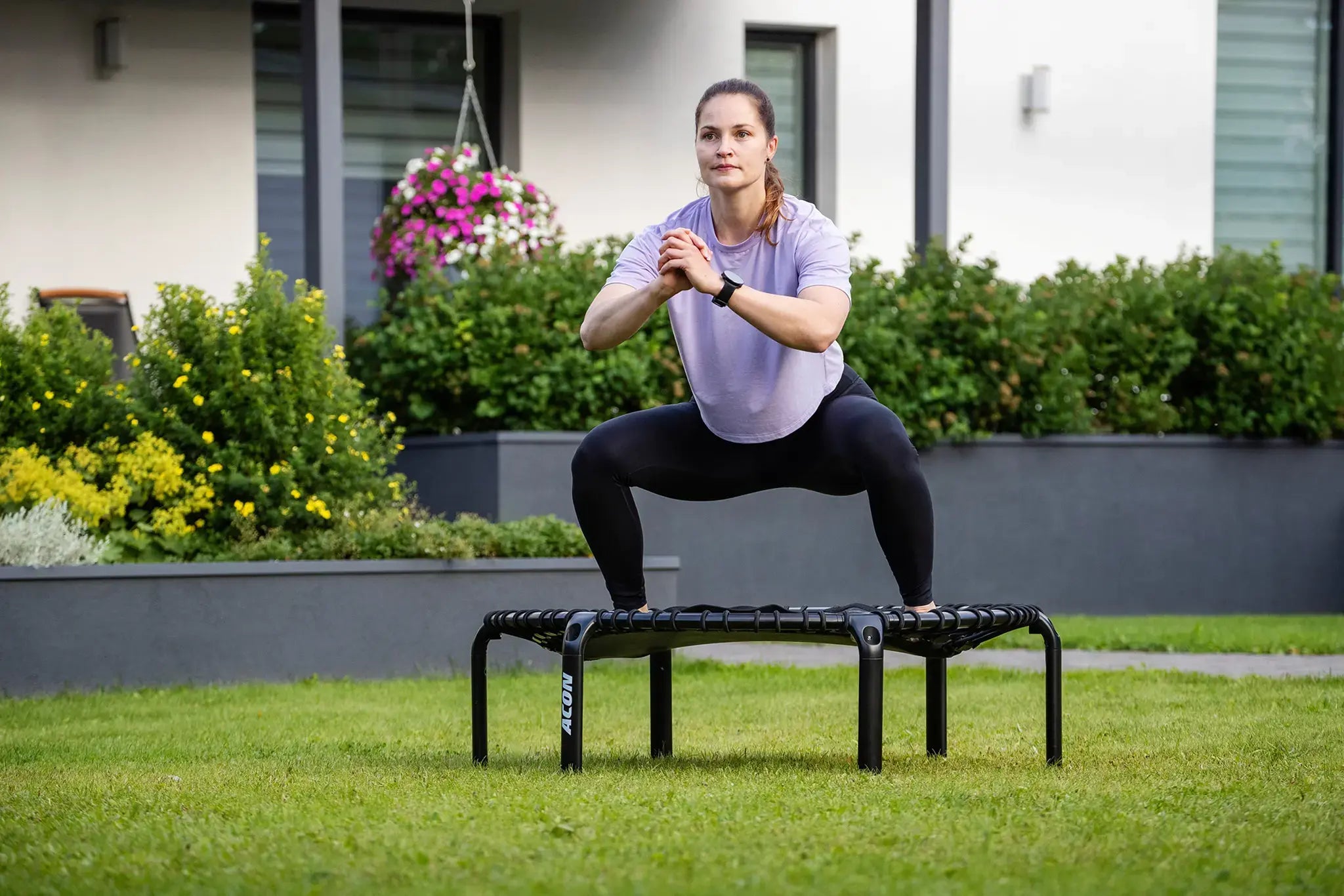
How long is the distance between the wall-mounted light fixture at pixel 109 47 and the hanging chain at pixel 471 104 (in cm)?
213

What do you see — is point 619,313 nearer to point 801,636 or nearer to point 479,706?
point 801,636

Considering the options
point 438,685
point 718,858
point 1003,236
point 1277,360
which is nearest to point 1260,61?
point 1003,236

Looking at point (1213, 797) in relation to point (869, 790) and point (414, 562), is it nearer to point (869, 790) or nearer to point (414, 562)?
point (869, 790)

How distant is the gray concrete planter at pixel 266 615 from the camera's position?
22.2ft

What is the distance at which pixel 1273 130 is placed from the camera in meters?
→ 13.5

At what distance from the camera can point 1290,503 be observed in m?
10.7

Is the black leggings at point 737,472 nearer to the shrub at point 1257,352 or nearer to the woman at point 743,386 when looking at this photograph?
the woman at point 743,386

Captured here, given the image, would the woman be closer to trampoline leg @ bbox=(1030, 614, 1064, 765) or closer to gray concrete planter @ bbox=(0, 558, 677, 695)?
trampoline leg @ bbox=(1030, 614, 1064, 765)

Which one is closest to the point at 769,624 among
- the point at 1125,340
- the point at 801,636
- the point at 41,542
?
the point at 801,636

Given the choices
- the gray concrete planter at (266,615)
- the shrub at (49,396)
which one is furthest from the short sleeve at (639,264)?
the shrub at (49,396)

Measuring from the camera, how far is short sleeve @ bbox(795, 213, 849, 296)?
398 cm

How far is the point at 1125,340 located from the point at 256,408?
5095 millimetres

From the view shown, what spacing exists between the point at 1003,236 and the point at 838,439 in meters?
8.96

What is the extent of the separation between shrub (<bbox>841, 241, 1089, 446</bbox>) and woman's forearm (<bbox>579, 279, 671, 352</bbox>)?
17.4 feet
